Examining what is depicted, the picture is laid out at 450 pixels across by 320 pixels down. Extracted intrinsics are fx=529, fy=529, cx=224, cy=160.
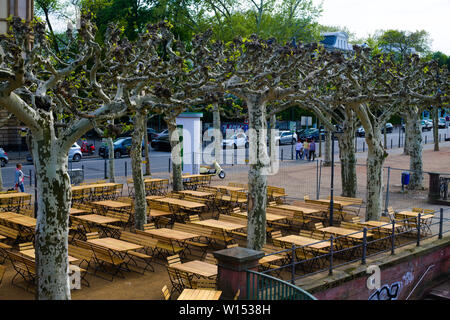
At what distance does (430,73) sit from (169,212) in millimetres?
13595

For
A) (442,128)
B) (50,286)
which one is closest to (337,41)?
(442,128)

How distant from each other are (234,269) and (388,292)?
611 cm

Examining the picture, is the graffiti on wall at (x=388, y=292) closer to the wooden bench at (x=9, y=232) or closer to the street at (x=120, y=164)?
the wooden bench at (x=9, y=232)

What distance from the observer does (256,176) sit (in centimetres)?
1381

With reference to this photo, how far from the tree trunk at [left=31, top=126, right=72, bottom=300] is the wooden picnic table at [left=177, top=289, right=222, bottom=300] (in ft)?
6.93

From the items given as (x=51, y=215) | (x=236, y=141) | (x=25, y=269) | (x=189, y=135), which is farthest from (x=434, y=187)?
(x=236, y=141)

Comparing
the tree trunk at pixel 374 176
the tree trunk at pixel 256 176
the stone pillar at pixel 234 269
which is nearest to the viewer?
the stone pillar at pixel 234 269

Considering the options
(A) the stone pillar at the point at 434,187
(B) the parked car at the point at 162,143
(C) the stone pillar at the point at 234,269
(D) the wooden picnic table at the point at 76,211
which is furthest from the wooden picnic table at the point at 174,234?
(B) the parked car at the point at 162,143

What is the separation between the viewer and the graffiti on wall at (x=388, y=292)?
45.3ft

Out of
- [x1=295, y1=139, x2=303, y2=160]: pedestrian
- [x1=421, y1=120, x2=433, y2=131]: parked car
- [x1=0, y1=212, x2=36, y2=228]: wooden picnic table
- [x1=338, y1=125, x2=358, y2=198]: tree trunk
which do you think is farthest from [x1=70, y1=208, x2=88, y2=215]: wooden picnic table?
[x1=421, y1=120, x2=433, y2=131]: parked car

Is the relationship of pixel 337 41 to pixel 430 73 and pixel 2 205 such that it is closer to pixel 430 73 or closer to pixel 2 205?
pixel 430 73

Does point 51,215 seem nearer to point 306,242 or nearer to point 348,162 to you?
point 306,242

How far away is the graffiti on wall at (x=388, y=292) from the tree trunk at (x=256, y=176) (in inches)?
129
